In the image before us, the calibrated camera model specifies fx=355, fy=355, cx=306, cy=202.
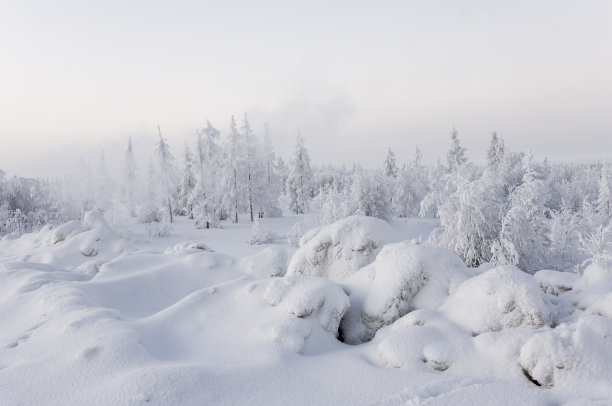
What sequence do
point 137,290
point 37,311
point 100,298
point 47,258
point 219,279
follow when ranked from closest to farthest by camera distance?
point 37,311 → point 100,298 → point 137,290 → point 219,279 → point 47,258

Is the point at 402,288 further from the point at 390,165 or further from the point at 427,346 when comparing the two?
the point at 390,165

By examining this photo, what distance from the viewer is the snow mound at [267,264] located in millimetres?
12967

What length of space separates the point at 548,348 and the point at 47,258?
2235 cm

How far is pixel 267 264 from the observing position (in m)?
13.2

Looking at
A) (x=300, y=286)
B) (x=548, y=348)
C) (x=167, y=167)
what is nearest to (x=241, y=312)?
(x=300, y=286)

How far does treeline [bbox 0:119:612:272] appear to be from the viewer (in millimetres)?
14367

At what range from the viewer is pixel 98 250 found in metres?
19.9

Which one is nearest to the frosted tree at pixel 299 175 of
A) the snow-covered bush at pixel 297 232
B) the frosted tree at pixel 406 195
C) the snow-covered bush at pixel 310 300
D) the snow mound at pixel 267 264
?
the frosted tree at pixel 406 195

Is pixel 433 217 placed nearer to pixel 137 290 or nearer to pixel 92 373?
pixel 137 290

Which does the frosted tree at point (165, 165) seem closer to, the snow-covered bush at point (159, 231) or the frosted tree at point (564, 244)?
the snow-covered bush at point (159, 231)

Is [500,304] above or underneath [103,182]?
underneath

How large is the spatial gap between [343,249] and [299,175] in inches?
1744

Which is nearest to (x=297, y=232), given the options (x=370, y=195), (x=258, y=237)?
(x=258, y=237)

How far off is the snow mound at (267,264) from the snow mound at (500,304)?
7.35 meters
